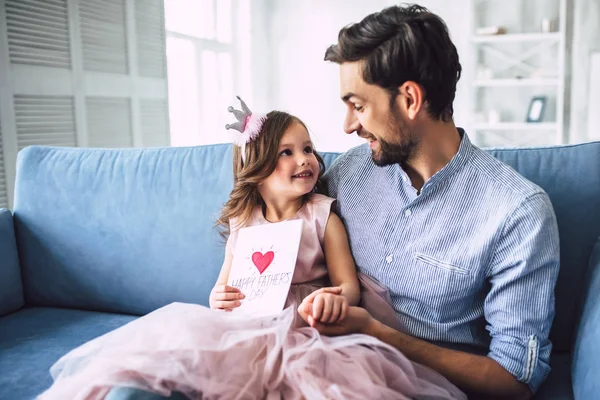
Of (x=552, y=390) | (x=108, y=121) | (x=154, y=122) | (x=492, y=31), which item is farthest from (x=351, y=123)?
(x=492, y=31)

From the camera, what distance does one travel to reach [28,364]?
1.55m

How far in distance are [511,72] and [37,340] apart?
4.71 m

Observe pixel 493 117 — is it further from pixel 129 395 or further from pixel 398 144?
pixel 129 395

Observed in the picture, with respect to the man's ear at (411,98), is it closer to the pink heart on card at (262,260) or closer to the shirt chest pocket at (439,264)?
the shirt chest pocket at (439,264)

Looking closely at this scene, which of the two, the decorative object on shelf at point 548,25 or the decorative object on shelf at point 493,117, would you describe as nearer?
the decorative object on shelf at point 548,25

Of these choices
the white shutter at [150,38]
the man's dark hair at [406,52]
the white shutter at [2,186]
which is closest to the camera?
the man's dark hair at [406,52]

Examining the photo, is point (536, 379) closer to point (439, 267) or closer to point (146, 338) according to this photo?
point (439, 267)

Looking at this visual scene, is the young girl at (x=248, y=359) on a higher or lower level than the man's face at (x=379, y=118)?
lower

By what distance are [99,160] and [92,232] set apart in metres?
0.23

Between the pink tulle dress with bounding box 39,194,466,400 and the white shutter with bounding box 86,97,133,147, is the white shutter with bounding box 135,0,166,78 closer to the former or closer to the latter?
the white shutter with bounding box 86,97,133,147

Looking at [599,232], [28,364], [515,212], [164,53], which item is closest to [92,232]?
[28,364]

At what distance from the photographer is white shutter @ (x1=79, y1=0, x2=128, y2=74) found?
11.6 feet

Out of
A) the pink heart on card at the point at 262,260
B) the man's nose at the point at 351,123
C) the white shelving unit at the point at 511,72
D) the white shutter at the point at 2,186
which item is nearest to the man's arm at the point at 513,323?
the pink heart on card at the point at 262,260

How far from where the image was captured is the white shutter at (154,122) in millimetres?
4121
